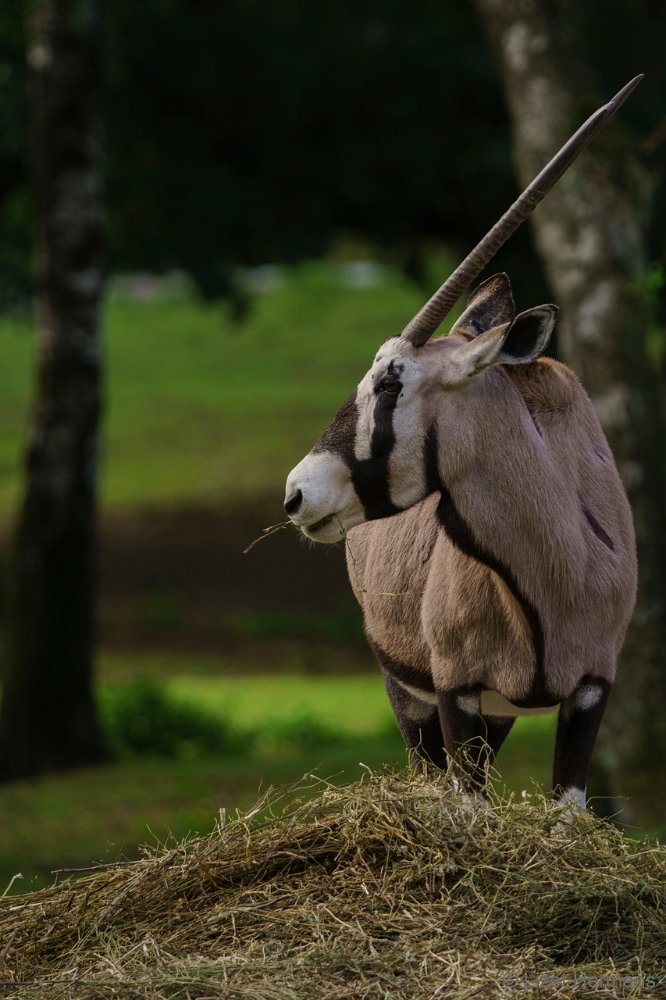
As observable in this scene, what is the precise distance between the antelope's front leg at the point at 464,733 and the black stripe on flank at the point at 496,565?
0.66 feet

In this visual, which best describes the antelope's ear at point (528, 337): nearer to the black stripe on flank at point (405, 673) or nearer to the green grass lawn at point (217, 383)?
the black stripe on flank at point (405, 673)

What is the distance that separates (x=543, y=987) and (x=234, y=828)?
3.89ft

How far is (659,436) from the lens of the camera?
8617 mm

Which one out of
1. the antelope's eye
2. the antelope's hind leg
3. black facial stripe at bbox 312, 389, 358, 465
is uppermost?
the antelope's eye

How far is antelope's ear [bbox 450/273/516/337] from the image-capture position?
15.9ft

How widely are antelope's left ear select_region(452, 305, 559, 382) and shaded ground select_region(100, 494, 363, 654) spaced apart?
13.2 metres

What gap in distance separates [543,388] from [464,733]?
1071mm

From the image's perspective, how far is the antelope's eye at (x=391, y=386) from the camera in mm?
4543

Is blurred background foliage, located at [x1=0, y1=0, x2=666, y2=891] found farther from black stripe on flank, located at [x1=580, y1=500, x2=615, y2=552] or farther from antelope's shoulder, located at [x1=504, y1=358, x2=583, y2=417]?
black stripe on flank, located at [x1=580, y1=500, x2=615, y2=552]

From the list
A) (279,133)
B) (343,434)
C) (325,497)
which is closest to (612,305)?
(343,434)

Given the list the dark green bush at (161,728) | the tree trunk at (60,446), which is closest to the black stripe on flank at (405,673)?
the tree trunk at (60,446)

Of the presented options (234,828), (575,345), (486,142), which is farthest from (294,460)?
(234,828)

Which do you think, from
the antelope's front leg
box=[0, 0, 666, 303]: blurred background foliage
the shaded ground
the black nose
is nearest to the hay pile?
the antelope's front leg

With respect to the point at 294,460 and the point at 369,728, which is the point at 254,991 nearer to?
the point at 369,728
